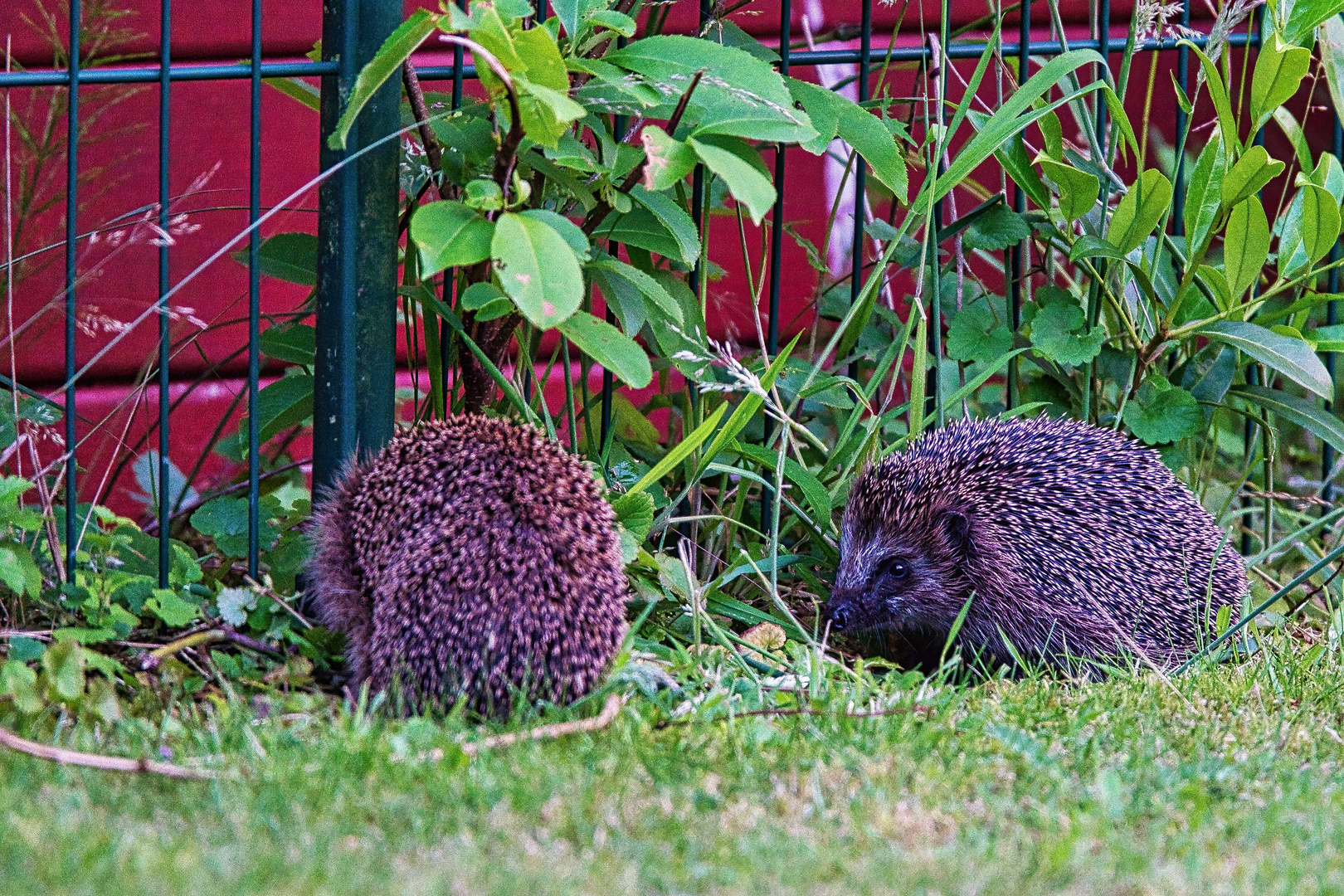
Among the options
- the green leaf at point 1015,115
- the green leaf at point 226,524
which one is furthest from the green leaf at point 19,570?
the green leaf at point 1015,115

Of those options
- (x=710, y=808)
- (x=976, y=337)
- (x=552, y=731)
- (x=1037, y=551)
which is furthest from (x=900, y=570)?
(x=710, y=808)

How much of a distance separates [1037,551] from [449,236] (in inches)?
76.5

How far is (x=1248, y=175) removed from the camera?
3.94 metres

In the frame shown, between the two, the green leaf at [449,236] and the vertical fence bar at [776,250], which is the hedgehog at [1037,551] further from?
the green leaf at [449,236]

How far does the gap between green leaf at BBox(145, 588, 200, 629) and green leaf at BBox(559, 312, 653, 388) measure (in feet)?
3.67

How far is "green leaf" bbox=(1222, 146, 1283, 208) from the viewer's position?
3.90 m

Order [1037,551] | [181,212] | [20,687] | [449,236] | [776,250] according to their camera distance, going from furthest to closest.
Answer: [181,212] < [776,250] < [1037,551] < [449,236] < [20,687]

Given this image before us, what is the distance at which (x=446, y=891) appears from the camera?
6.63ft

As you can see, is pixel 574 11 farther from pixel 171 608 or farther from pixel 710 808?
pixel 710 808

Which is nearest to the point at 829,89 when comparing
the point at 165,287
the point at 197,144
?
the point at 165,287

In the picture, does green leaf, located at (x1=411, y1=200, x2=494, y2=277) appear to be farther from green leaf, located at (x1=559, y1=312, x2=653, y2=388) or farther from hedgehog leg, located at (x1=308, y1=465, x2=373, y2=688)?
hedgehog leg, located at (x1=308, y1=465, x2=373, y2=688)

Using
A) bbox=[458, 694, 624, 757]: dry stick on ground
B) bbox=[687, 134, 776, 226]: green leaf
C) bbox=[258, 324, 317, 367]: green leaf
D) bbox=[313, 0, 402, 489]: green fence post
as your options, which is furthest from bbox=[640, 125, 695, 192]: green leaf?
bbox=[258, 324, 317, 367]: green leaf

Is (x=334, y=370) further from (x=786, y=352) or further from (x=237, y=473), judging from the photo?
(x=237, y=473)

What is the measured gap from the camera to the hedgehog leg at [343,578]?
3.11 meters
